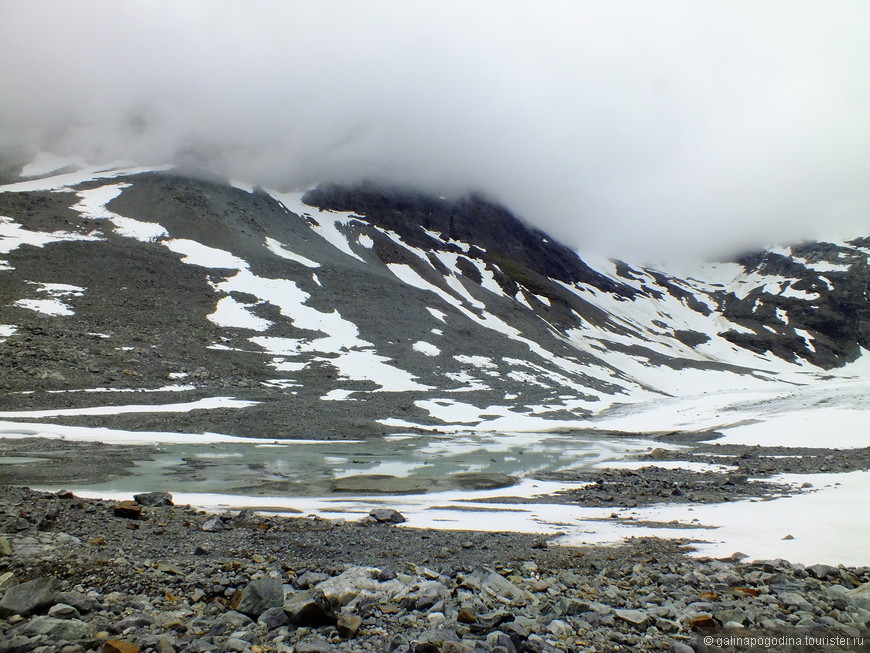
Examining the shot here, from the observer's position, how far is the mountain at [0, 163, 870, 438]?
44.8 metres

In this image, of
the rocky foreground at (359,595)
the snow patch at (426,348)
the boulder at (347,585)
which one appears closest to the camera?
the rocky foreground at (359,595)

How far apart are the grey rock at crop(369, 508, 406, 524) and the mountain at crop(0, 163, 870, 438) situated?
999 inches

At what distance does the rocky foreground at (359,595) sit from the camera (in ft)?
17.8

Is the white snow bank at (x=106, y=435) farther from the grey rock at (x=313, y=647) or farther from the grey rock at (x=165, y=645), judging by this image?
the grey rock at (x=313, y=647)

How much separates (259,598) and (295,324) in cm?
6442

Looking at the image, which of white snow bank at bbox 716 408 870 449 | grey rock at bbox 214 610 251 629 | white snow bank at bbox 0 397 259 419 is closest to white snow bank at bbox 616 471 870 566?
grey rock at bbox 214 610 251 629

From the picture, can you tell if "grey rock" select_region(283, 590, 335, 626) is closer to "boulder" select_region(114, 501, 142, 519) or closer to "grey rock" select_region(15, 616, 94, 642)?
"grey rock" select_region(15, 616, 94, 642)

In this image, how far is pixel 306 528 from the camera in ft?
38.7

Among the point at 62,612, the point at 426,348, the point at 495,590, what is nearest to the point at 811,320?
the point at 426,348

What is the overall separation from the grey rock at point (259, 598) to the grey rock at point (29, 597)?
5.84 feet

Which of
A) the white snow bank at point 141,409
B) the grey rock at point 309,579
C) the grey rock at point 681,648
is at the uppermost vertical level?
the white snow bank at point 141,409

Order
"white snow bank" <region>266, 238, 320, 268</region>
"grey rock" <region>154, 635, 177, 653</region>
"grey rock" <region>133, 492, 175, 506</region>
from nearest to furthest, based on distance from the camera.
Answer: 1. "grey rock" <region>154, 635, 177, 653</region>
2. "grey rock" <region>133, 492, 175, 506</region>
3. "white snow bank" <region>266, 238, 320, 268</region>

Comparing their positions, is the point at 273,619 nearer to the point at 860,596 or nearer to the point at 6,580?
the point at 6,580

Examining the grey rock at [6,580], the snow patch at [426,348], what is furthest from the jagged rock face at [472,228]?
the grey rock at [6,580]
